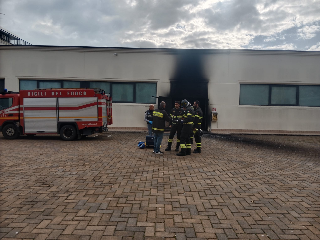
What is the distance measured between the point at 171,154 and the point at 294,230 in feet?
18.3

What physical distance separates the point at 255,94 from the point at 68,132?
12156mm

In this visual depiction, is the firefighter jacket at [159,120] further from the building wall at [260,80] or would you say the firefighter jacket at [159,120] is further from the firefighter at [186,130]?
the building wall at [260,80]

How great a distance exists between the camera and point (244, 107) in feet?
57.3

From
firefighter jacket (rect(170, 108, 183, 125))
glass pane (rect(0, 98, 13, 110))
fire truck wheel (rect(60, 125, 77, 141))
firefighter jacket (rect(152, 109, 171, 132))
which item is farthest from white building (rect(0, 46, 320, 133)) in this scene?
firefighter jacket (rect(152, 109, 171, 132))

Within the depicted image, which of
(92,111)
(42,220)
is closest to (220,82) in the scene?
(92,111)

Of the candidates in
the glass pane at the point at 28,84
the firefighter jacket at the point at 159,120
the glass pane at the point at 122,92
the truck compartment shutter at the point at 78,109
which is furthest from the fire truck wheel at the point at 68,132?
the glass pane at the point at 28,84

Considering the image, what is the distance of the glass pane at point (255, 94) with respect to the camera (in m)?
17.5

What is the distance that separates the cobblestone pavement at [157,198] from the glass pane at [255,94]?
1009 cm

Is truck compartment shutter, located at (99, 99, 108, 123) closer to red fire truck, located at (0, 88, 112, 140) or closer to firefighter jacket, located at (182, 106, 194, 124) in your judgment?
red fire truck, located at (0, 88, 112, 140)

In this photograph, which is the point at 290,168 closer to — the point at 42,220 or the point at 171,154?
the point at 171,154

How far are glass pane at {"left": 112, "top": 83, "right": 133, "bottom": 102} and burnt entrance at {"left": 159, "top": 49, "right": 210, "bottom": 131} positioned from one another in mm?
2141

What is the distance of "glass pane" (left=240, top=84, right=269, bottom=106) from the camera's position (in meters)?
17.5

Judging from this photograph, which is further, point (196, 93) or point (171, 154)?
point (196, 93)

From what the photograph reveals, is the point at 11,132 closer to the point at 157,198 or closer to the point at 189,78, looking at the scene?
the point at 157,198
